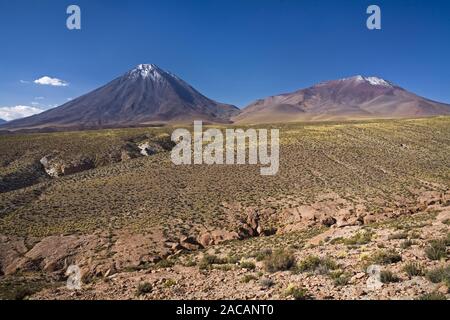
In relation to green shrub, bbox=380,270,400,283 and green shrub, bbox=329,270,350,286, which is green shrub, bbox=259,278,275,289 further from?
green shrub, bbox=380,270,400,283

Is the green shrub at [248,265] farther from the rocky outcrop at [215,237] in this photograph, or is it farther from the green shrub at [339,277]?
the rocky outcrop at [215,237]

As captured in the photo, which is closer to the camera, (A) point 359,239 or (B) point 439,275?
(B) point 439,275

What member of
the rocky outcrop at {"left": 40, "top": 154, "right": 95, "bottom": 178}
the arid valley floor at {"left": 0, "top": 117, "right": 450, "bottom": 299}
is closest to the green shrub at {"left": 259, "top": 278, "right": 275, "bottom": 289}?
the arid valley floor at {"left": 0, "top": 117, "right": 450, "bottom": 299}

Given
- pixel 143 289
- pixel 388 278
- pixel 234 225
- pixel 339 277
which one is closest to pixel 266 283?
Result: pixel 339 277

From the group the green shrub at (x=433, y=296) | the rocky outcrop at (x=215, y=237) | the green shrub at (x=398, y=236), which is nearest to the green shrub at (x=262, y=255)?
the green shrub at (x=398, y=236)

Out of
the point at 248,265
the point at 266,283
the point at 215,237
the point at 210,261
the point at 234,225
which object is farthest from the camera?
the point at 234,225

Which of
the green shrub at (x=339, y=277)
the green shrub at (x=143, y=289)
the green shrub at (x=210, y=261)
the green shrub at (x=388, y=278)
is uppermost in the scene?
the green shrub at (x=388, y=278)

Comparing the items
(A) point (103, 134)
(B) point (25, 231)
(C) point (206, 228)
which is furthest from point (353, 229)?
(A) point (103, 134)

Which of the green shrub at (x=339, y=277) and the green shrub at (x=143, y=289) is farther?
→ the green shrub at (x=143, y=289)

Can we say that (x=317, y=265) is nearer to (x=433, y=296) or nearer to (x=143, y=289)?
(x=433, y=296)

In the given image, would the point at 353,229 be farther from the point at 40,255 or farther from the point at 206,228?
the point at 40,255
